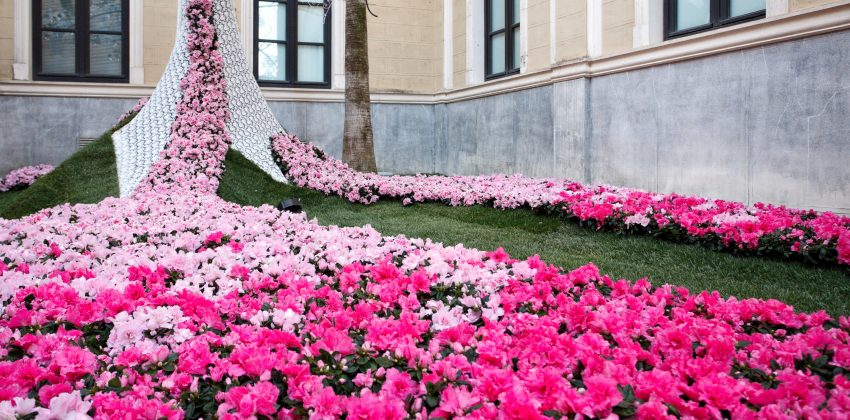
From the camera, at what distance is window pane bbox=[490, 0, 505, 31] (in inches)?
511

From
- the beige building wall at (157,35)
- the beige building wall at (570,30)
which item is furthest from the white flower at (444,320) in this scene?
the beige building wall at (157,35)

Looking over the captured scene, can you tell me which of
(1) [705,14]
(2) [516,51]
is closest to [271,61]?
(2) [516,51]

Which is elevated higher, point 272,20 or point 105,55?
point 272,20

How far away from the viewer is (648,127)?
869 cm

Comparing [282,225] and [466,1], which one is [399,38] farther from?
[282,225]

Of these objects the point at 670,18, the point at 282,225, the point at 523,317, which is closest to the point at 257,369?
the point at 523,317

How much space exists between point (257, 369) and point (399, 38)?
12974mm

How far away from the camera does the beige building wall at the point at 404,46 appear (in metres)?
14.0

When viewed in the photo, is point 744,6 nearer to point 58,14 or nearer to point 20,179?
point 20,179

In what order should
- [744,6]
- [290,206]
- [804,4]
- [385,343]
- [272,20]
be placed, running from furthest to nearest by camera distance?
[272,20]
[744,6]
[804,4]
[290,206]
[385,343]

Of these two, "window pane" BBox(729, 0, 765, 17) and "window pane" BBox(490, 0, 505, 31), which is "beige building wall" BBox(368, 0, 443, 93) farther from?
"window pane" BBox(729, 0, 765, 17)

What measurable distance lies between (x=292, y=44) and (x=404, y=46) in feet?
8.14

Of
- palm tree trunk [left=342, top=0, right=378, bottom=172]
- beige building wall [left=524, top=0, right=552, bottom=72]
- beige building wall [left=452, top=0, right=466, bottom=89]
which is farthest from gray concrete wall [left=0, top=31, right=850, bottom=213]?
palm tree trunk [left=342, top=0, right=378, bottom=172]

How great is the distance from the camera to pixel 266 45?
13.7m
